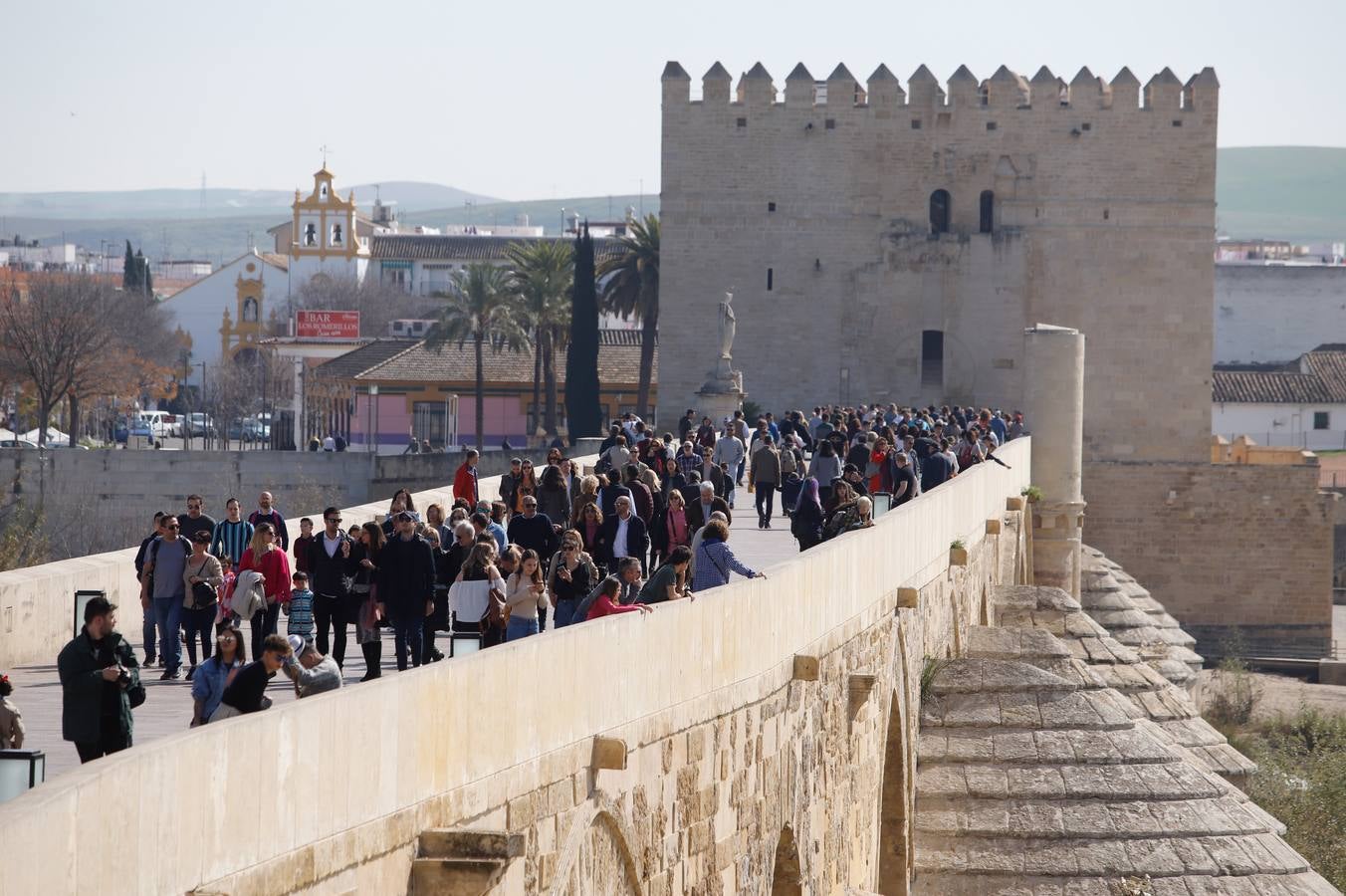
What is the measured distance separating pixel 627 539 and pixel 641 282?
1224 inches

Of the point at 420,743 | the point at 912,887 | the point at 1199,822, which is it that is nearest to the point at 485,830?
the point at 420,743

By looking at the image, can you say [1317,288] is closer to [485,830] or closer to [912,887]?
[912,887]

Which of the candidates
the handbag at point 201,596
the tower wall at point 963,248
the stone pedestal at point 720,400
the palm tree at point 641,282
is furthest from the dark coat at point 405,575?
the palm tree at point 641,282

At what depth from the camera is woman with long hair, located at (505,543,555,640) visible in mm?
9727

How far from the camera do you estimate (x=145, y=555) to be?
36.5ft

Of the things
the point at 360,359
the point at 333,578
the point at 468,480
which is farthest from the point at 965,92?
the point at 333,578

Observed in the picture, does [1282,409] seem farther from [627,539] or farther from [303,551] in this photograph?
[303,551]

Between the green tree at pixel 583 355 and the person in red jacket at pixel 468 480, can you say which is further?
the green tree at pixel 583 355

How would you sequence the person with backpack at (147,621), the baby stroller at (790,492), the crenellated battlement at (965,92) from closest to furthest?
the person with backpack at (147,621)
the baby stroller at (790,492)
the crenellated battlement at (965,92)

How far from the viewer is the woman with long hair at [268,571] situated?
1051 centimetres

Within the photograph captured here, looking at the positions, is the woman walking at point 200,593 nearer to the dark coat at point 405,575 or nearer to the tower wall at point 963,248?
the dark coat at point 405,575

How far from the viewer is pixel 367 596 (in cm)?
1075

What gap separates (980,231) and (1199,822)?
26.8 metres

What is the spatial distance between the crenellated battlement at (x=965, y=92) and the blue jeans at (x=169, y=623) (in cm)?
2922
